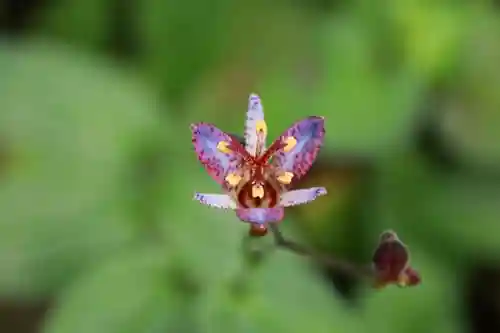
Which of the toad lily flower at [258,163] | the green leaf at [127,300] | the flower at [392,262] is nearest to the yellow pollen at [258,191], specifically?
the toad lily flower at [258,163]

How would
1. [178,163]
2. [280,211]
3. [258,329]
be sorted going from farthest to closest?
[178,163]
[258,329]
[280,211]

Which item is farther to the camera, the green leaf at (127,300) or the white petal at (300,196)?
the green leaf at (127,300)

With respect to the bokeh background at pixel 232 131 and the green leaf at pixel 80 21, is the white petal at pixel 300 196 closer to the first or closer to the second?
the bokeh background at pixel 232 131

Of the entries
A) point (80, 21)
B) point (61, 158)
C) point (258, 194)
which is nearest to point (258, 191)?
Result: point (258, 194)

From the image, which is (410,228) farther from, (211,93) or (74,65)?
(74,65)

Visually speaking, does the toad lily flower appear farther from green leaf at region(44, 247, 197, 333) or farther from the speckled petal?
green leaf at region(44, 247, 197, 333)

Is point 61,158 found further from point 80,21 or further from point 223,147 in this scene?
point 223,147

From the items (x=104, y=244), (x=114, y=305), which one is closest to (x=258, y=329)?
(x=114, y=305)
